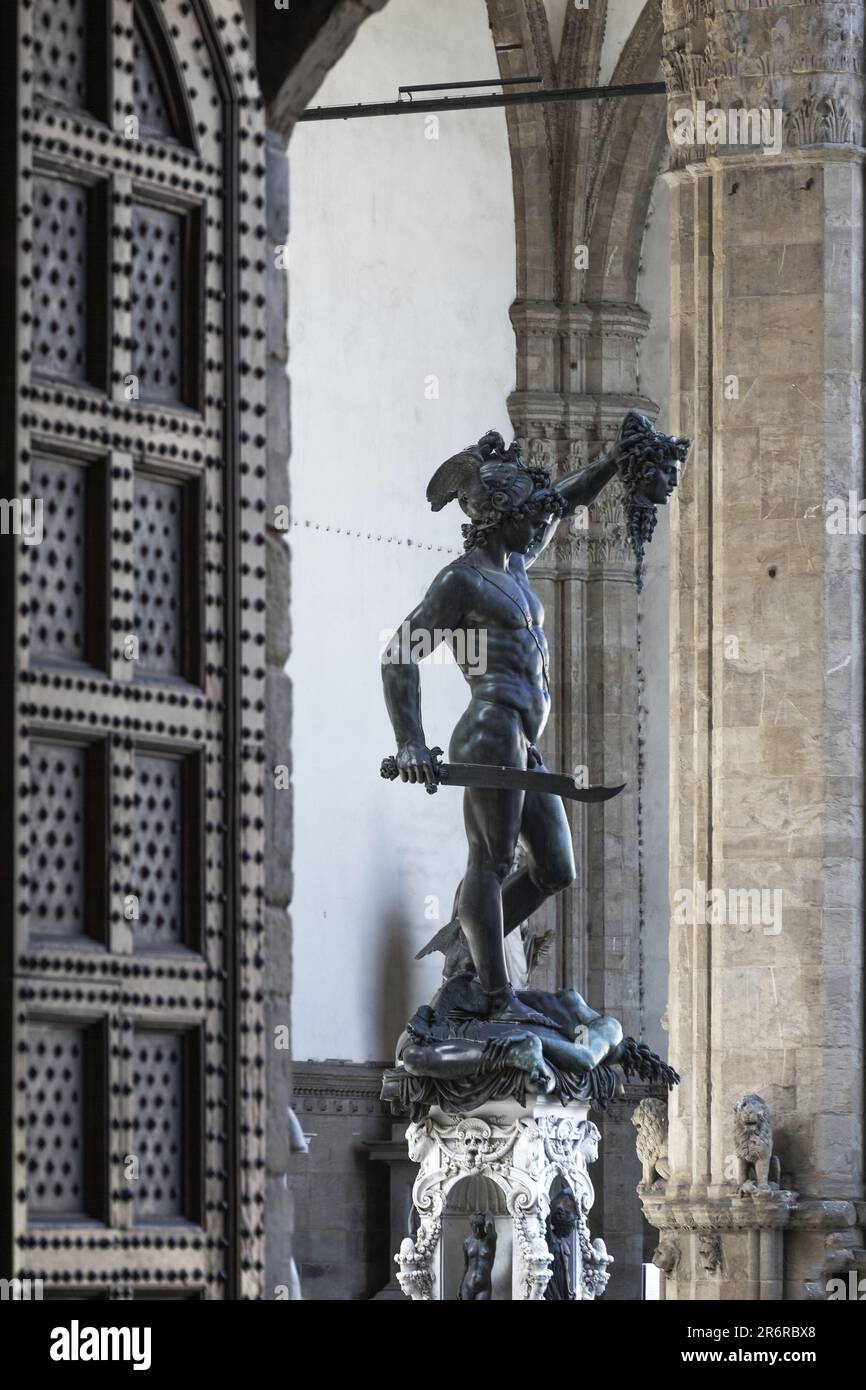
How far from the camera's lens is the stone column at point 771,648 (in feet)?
69.8

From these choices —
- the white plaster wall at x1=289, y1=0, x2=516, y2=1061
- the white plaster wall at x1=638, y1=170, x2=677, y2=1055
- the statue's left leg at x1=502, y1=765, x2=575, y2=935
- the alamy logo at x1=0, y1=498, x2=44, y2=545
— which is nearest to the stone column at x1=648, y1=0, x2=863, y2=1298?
the statue's left leg at x1=502, y1=765, x2=575, y2=935

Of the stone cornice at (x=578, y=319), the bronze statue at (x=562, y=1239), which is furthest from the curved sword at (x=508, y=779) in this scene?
the stone cornice at (x=578, y=319)

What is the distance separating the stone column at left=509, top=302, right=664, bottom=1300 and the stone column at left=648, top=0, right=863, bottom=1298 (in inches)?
404

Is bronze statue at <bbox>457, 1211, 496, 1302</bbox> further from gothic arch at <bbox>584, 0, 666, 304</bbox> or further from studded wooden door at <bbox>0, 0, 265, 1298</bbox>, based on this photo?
gothic arch at <bbox>584, 0, 666, 304</bbox>

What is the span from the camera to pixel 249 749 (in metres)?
11.9

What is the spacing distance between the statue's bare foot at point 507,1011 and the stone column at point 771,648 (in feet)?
12.3

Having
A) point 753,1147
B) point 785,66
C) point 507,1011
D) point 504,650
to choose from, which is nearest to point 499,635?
point 504,650

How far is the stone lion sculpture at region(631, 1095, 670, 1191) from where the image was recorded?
21.7 m

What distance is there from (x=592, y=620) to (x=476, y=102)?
4.90 m

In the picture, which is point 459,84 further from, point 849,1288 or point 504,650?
point 504,650

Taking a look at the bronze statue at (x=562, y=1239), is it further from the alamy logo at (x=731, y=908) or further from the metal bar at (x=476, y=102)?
the metal bar at (x=476, y=102)

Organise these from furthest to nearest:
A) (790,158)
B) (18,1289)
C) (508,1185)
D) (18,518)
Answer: (790,158), (508,1185), (18,518), (18,1289)

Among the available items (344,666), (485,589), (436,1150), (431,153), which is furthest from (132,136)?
(431,153)
